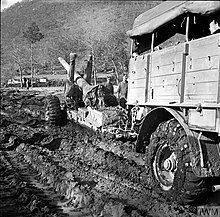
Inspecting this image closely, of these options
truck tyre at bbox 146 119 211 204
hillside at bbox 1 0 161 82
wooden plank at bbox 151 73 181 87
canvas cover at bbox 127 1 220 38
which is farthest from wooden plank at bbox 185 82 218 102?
hillside at bbox 1 0 161 82

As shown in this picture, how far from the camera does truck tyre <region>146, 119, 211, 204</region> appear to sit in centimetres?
519

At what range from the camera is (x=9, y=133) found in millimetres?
12461

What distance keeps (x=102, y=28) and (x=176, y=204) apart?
76.4 metres

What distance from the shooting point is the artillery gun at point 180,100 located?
4895 mm

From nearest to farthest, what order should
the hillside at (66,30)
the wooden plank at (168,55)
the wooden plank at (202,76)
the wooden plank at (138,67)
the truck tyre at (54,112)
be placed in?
the wooden plank at (202,76)
the wooden plank at (168,55)
the wooden plank at (138,67)
the truck tyre at (54,112)
the hillside at (66,30)

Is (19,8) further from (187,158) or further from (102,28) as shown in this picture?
(187,158)

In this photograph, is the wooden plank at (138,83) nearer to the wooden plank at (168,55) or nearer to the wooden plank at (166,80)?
the wooden plank at (166,80)

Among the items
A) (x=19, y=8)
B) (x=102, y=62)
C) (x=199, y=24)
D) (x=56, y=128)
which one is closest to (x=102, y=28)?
(x=102, y=62)

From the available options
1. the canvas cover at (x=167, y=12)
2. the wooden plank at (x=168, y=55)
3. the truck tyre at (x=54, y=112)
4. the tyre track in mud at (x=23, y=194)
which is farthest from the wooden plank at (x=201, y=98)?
the truck tyre at (x=54, y=112)

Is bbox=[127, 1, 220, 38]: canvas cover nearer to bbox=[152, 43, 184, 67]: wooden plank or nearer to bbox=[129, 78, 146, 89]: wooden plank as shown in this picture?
bbox=[152, 43, 184, 67]: wooden plank

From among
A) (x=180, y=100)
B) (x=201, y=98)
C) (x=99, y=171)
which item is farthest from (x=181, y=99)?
(x=99, y=171)

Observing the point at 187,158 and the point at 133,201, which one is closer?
the point at 187,158

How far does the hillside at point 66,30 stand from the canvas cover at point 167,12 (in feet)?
92.3

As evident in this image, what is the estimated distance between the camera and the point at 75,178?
7168 millimetres
